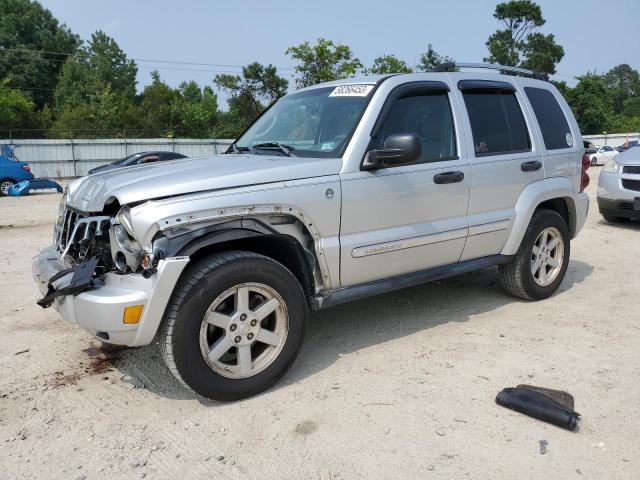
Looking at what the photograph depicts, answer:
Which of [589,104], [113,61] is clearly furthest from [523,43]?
[113,61]

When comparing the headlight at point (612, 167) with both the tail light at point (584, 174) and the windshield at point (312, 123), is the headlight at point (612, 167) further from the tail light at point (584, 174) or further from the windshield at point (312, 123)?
the windshield at point (312, 123)

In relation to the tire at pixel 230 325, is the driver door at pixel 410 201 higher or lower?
higher

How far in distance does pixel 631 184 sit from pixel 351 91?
6.97 m

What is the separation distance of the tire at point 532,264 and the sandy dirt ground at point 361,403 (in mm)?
152

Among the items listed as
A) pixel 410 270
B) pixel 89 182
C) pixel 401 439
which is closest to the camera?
pixel 401 439

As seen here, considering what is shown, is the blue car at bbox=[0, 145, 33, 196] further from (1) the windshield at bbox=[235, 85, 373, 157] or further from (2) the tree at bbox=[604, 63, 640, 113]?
(2) the tree at bbox=[604, 63, 640, 113]

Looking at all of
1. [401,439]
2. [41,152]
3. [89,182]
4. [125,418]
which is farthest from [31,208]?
[41,152]

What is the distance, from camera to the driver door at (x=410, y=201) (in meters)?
3.81

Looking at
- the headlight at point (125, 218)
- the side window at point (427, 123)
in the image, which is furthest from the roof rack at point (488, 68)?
the headlight at point (125, 218)

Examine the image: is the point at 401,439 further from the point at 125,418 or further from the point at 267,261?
the point at 125,418

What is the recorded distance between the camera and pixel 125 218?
3178 mm

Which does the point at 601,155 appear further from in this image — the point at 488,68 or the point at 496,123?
the point at 496,123

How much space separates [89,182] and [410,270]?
238 cm

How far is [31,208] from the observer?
44.7 ft
